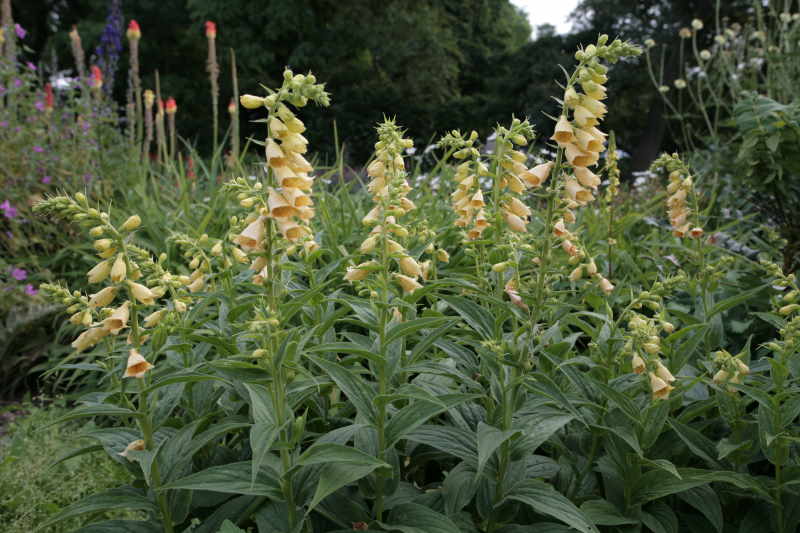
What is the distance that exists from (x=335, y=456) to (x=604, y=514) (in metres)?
0.90

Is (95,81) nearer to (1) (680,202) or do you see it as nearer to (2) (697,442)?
(1) (680,202)

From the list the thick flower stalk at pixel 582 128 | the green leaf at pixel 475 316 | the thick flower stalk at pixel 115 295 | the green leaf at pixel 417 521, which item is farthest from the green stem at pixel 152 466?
the thick flower stalk at pixel 582 128

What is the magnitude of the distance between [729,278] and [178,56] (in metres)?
21.6

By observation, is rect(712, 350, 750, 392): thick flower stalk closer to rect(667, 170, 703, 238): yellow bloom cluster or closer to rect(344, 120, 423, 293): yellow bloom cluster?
rect(667, 170, 703, 238): yellow bloom cluster

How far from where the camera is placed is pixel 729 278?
385 cm

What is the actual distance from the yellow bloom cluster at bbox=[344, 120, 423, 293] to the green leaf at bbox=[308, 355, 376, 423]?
0.96 ft

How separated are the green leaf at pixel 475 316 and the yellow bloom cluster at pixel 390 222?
0.14m

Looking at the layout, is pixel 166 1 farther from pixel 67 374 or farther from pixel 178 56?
pixel 67 374

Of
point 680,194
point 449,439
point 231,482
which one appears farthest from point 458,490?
point 680,194

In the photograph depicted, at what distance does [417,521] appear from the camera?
68.1 inches

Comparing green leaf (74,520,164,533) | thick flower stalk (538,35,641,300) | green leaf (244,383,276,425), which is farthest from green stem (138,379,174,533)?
thick flower stalk (538,35,641,300)

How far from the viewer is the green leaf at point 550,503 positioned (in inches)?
63.5

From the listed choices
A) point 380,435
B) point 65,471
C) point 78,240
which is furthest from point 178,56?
point 380,435

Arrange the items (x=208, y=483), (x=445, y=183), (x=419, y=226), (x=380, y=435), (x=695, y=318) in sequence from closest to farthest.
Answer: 1. (x=208, y=483)
2. (x=380, y=435)
3. (x=695, y=318)
4. (x=419, y=226)
5. (x=445, y=183)
